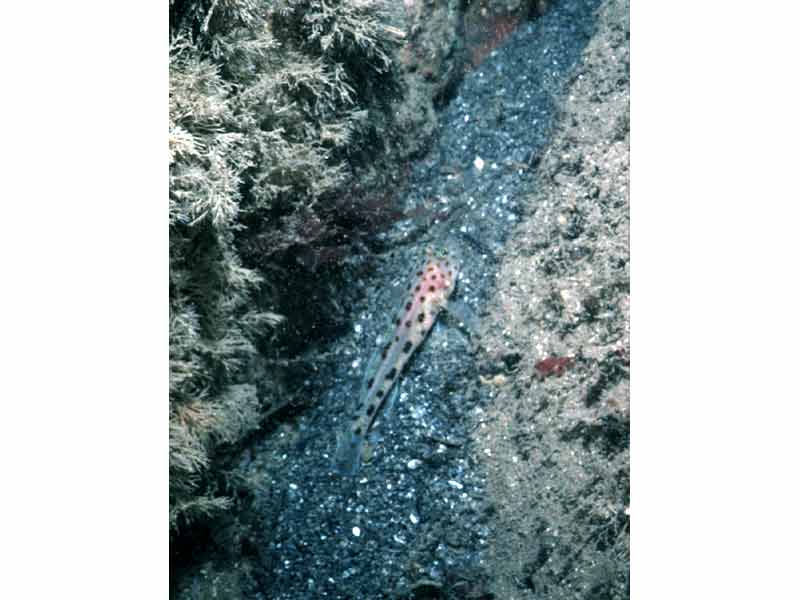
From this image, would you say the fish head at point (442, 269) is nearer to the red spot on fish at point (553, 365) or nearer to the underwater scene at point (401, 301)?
the underwater scene at point (401, 301)

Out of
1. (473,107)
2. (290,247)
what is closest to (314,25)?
(473,107)

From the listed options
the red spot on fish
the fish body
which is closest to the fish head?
the fish body

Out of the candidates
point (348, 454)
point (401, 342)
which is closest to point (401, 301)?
point (401, 342)

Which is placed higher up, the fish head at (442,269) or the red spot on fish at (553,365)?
the fish head at (442,269)

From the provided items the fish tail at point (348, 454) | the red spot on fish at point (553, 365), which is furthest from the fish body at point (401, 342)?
the red spot on fish at point (553, 365)

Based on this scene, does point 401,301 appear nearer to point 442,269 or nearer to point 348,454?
point 442,269

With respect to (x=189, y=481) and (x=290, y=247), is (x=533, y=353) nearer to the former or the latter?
(x=290, y=247)
